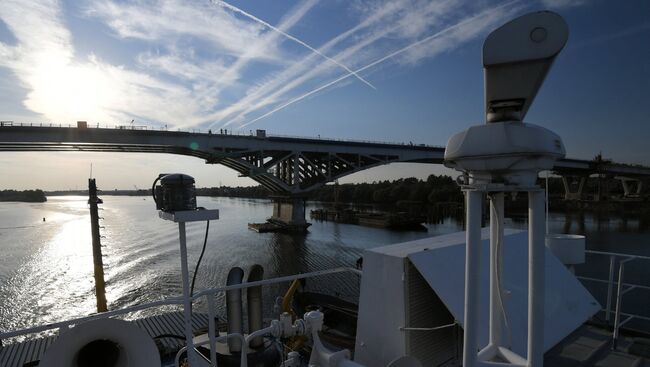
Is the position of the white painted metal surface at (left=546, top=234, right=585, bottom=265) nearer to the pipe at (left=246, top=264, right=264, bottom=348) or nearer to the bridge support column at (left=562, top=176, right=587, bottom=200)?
the pipe at (left=246, top=264, right=264, bottom=348)

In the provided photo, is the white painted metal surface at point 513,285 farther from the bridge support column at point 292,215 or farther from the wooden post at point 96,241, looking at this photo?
the bridge support column at point 292,215

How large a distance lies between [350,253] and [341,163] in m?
22.8

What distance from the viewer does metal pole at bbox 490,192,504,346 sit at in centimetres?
217

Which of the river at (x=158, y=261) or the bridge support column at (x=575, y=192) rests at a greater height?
the bridge support column at (x=575, y=192)

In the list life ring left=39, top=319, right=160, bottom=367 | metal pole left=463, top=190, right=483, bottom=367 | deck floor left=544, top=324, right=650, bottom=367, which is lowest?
deck floor left=544, top=324, right=650, bottom=367

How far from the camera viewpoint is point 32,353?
978 cm

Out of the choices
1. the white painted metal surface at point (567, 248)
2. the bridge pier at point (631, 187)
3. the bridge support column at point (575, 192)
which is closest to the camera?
the white painted metal surface at point (567, 248)

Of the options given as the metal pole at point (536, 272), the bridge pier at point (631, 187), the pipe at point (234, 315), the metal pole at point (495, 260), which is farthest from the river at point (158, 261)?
the bridge pier at point (631, 187)

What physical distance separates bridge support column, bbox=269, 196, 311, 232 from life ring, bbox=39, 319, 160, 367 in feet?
161

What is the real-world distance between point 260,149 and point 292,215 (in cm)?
1290

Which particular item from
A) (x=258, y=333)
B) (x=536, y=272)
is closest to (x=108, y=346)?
(x=258, y=333)

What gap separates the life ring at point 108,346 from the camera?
8.36 ft

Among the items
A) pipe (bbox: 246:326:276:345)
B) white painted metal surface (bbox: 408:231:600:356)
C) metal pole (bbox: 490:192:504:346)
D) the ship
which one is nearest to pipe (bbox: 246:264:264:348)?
the ship

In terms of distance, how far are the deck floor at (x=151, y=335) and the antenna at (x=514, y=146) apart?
8792 mm
